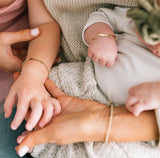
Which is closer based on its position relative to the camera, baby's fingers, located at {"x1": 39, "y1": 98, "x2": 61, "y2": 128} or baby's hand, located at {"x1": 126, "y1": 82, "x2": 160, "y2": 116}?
baby's hand, located at {"x1": 126, "y1": 82, "x2": 160, "y2": 116}

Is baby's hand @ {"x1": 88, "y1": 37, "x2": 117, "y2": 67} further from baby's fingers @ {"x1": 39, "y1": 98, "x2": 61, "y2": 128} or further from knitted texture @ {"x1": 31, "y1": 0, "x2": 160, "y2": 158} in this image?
baby's fingers @ {"x1": 39, "y1": 98, "x2": 61, "y2": 128}

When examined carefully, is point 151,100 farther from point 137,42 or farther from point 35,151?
point 35,151

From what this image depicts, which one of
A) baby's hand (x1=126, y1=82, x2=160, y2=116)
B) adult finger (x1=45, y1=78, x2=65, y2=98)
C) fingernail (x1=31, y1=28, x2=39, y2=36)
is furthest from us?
fingernail (x1=31, y1=28, x2=39, y2=36)

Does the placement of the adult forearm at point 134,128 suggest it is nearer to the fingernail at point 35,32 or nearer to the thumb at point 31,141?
the thumb at point 31,141

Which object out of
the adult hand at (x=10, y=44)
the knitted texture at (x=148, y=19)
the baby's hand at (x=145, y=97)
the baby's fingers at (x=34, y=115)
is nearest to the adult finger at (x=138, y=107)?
the baby's hand at (x=145, y=97)

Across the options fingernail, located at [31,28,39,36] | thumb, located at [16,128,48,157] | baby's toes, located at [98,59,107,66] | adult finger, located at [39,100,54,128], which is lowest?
thumb, located at [16,128,48,157]

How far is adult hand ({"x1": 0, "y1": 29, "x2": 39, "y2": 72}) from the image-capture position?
1030 millimetres

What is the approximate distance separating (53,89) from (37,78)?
80 millimetres

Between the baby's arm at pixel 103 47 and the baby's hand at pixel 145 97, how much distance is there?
16 cm

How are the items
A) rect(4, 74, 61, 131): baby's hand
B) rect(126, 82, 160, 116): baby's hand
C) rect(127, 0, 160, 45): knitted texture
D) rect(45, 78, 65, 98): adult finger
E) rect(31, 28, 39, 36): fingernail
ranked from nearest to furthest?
rect(127, 0, 160, 45): knitted texture → rect(126, 82, 160, 116): baby's hand → rect(4, 74, 61, 131): baby's hand → rect(45, 78, 65, 98): adult finger → rect(31, 28, 39, 36): fingernail

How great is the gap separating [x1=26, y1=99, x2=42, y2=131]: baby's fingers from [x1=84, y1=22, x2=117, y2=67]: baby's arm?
268 mm

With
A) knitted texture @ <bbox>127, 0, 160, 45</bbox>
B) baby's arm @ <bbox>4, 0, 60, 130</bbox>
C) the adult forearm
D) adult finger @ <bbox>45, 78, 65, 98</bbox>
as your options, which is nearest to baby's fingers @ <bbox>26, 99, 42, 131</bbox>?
baby's arm @ <bbox>4, 0, 60, 130</bbox>

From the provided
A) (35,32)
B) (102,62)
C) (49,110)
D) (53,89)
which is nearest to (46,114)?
(49,110)

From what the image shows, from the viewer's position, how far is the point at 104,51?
794 millimetres
